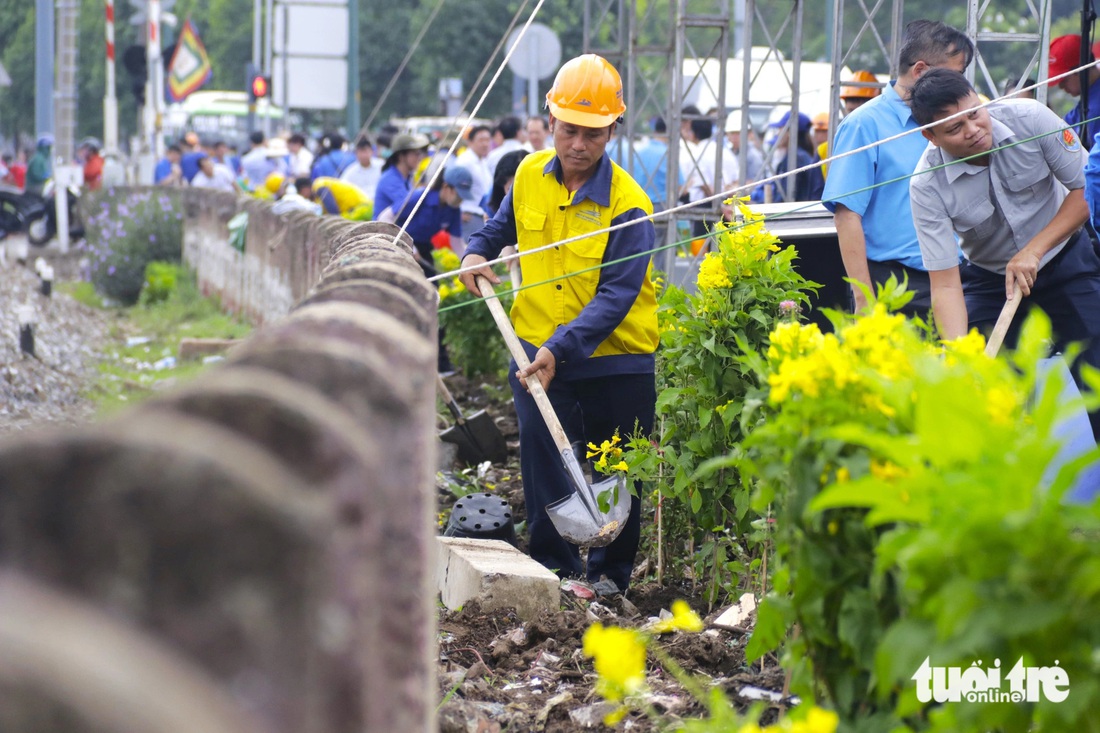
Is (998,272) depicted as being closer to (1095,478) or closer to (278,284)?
(1095,478)

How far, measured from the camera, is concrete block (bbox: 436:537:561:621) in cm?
455

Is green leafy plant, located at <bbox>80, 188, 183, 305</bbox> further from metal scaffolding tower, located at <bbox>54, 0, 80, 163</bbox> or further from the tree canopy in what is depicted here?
the tree canopy

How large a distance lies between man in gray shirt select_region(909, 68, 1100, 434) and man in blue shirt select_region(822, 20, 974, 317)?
1.58ft

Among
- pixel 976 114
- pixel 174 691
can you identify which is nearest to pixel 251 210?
pixel 976 114

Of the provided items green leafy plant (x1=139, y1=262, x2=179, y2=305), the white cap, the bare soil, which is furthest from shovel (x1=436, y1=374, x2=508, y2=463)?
green leafy plant (x1=139, y1=262, x2=179, y2=305)

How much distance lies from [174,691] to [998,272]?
172 inches

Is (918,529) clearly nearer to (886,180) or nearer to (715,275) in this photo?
(715,275)

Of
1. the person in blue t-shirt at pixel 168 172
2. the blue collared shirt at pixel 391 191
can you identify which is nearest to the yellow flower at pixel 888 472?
the blue collared shirt at pixel 391 191

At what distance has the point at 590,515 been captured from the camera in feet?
16.3

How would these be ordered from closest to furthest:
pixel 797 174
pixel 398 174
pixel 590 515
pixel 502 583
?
pixel 502 583 → pixel 590 515 → pixel 797 174 → pixel 398 174

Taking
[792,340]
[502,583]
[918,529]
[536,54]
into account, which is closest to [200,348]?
[536,54]

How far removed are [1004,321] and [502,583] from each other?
1836 mm

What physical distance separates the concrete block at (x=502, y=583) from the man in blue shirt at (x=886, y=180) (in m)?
1.78

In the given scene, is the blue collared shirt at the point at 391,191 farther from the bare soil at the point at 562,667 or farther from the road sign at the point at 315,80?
the road sign at the point at 315,80
